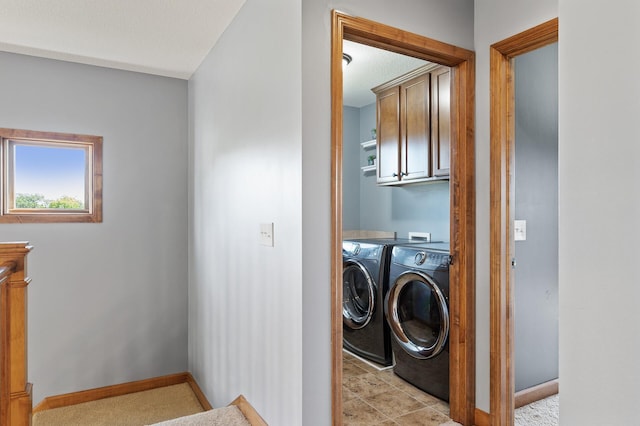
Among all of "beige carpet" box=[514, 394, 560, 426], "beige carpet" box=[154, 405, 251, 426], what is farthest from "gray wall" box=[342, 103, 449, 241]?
"beige carpet" box=[154, 405, 251, 426]

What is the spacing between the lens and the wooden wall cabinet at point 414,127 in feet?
9.56

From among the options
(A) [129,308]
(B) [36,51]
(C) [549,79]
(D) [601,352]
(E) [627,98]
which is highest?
(B) [36,51]

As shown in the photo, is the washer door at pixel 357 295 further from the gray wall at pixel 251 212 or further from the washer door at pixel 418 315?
the gray wall at pixel 251 212

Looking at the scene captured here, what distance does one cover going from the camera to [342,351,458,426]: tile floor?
2.37 meters

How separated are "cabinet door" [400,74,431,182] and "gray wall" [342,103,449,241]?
1.35 ft

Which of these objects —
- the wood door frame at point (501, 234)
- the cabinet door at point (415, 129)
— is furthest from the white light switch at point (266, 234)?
the cabinet door at point (415, 129)

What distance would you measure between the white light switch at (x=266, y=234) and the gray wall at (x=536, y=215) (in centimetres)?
148

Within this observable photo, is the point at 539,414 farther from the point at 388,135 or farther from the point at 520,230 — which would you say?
the point at 388,135

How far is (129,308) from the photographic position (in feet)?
11.1

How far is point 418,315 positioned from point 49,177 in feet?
10.2

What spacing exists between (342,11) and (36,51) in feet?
8.52

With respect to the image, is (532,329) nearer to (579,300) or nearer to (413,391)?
(413,391)

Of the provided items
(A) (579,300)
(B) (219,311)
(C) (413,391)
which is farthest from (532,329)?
(A) (579,300)

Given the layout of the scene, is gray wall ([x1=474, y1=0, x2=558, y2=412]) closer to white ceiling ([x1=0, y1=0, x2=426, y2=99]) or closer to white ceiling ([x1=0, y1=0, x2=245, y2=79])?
white ceiling ([x1=0, y1=0, x2=426, y2=99])
